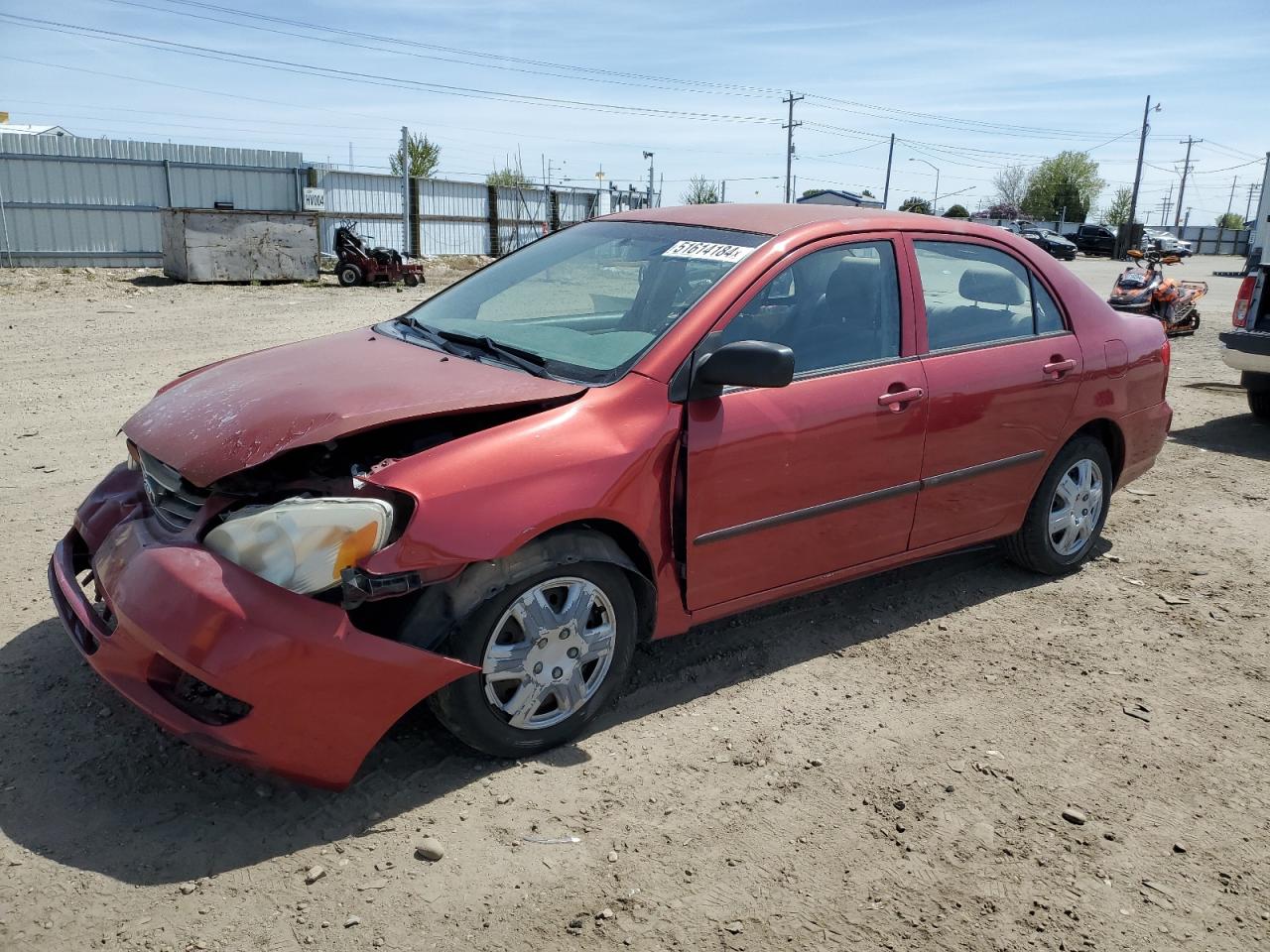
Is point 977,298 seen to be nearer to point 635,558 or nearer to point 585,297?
point 585,297

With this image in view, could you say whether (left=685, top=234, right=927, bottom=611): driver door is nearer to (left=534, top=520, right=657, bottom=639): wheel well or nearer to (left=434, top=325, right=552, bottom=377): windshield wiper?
(left=534, top=520, right=657, bottom=639): wheel well

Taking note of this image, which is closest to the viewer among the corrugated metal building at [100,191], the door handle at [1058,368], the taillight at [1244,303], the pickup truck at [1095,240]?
the door handle at [1058,368]

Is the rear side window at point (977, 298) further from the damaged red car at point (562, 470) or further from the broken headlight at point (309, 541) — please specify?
the broken headlight at point (309, 541)

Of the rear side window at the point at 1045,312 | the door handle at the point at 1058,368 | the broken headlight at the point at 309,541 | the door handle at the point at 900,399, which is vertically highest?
the rear side window at the point at 1045,312

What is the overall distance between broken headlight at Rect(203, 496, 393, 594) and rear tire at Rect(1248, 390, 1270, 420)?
28.0 feet

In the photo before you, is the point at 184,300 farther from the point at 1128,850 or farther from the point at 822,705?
the point at 1128,850

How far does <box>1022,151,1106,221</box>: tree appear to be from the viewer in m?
80.8

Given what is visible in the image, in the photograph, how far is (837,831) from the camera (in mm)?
2973

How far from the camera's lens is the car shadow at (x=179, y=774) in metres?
2.77

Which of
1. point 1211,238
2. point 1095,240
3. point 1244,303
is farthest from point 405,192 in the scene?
point 1211,238

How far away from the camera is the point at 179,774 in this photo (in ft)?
10.1

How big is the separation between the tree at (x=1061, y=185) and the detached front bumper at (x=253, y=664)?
8596 centimetres

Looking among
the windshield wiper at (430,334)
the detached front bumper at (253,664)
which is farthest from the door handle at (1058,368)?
the detached front bumper at (253,664)

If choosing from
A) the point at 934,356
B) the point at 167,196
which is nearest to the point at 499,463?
the point at 934,356
